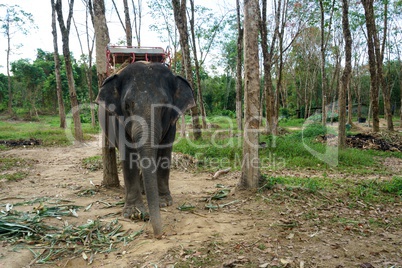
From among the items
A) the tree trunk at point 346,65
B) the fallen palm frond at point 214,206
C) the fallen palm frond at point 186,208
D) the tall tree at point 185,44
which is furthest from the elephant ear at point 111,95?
the tree trunk at point 346,65

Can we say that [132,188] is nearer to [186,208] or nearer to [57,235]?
[186,208]

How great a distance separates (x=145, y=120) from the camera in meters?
4.47

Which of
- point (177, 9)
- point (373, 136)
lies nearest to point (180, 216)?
point (177, 9)

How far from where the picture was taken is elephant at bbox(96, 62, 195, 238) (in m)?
4.30

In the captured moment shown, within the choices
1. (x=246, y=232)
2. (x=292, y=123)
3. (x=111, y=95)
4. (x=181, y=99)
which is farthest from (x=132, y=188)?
(x=292, y=123)

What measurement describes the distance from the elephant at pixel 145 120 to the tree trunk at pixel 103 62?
895 mm

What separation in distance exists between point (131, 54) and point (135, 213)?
10.5 ft

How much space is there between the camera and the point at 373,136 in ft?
45.6

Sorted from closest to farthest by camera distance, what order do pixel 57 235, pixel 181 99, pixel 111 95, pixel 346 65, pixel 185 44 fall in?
pixel 57 235, pixel 111 95, pixel 181 99, pixel 346 65, pixel 185 44

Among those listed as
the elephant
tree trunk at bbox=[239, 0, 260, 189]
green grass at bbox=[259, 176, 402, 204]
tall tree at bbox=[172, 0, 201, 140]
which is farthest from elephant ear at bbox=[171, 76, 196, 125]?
tall tree at bbox=[172, 0, 201, 140]

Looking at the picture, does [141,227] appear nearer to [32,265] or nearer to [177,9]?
→ [32,265]

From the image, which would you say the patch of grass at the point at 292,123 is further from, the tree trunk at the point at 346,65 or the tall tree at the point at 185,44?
the tree trunk at the point at 346,65

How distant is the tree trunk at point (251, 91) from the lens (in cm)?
591

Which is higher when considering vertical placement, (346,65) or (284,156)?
(346,65)
